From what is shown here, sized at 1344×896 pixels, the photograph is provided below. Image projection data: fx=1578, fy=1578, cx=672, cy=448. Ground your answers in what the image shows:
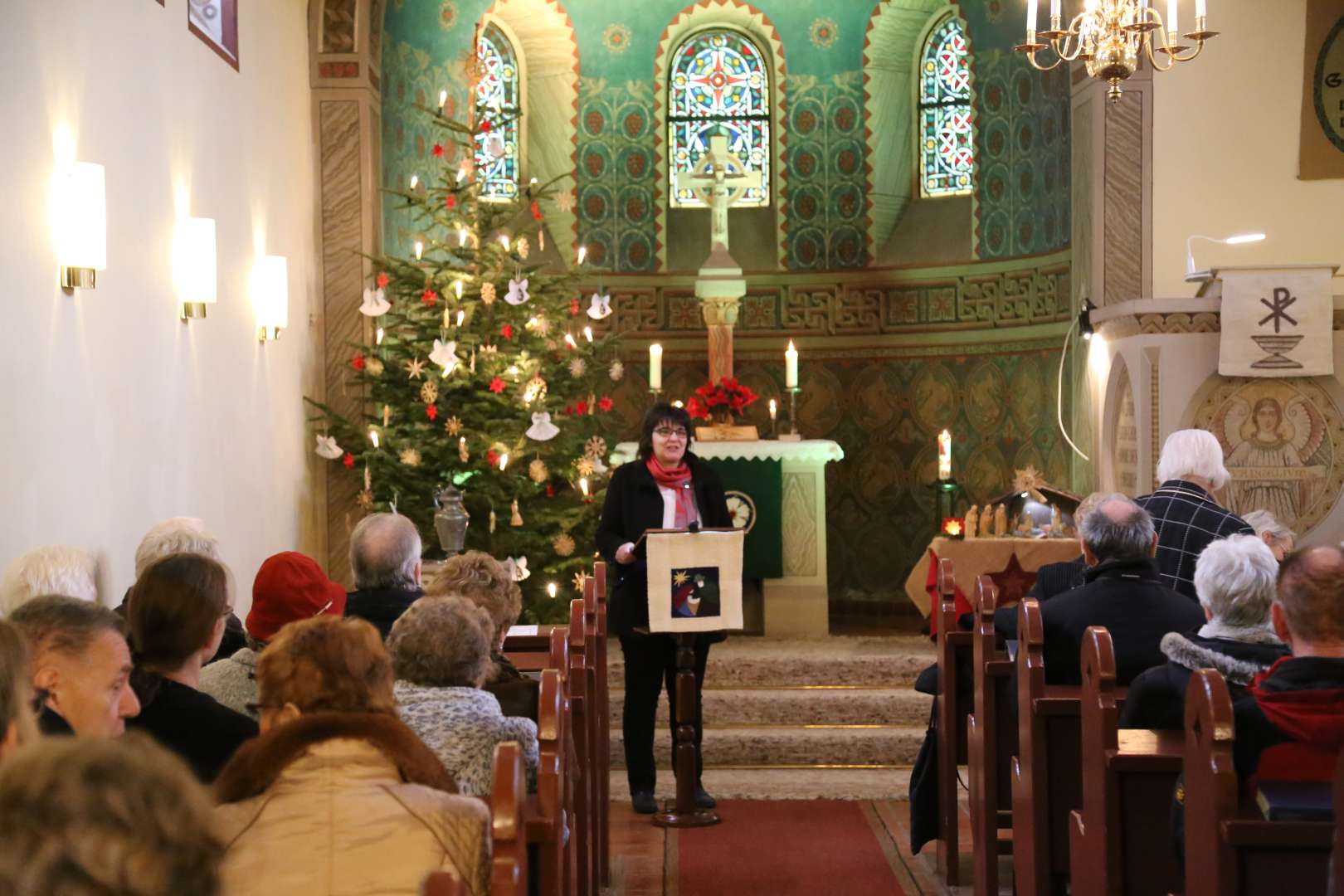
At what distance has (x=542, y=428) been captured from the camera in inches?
315

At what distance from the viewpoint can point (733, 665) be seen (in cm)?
811

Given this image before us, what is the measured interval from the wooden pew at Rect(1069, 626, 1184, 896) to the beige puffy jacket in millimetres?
1506

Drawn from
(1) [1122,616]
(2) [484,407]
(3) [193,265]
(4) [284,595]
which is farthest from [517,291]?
(1) [1122,616]

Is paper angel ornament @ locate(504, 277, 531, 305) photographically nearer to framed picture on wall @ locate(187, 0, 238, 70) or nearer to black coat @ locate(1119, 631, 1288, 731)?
framed picture on wall @ locate(187, 0, 238, 70)

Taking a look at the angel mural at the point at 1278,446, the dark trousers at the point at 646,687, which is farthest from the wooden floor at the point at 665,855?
the angel mural at the point at 1278,446

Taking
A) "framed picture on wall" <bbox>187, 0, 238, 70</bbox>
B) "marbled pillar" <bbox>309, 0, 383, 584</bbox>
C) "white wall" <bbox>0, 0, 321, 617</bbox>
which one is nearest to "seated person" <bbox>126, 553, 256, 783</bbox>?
"white wall" <bbox>0, 0, 321, 617</bbox>

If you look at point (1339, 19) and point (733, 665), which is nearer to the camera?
point (733, 665)

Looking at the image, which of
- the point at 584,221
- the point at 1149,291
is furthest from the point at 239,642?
the point at 584,221

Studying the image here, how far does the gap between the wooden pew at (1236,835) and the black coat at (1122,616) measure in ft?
4.77

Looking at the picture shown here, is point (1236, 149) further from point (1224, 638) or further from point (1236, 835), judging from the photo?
point (1236, 835)

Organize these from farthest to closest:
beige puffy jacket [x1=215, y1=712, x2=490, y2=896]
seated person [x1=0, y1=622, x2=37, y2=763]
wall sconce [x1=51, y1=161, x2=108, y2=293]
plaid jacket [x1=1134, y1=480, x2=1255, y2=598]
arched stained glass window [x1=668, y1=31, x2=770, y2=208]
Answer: arched stained glass window [x1=668, y1=31, x2=770, y2=208]
plaid jacket [x1=1134, y1=480, x2=1255, y2=598]
wall sconce [x1=51, y1=161, x2=108, y2=293]
beige puffy jacket [x1=215, y1=712, x2=490, y2=896]
seated person [x1=0, y1=622, x2=37, y2=763]

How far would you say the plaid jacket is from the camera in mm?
5102

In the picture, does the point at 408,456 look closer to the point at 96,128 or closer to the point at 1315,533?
the point at 96,128

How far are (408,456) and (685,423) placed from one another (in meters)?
2.37
